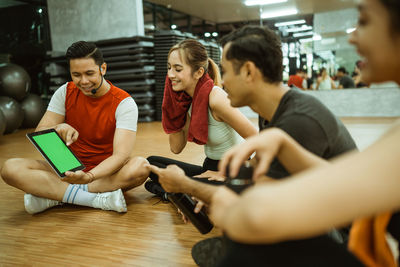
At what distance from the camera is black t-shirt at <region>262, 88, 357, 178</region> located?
103cm

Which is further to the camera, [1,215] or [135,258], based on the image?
[1,215]

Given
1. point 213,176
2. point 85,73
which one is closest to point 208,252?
point 213,176

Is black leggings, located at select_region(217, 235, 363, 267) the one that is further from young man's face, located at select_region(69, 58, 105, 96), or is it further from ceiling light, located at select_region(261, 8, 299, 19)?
ceiling light, located at select_region(261, 8, 299, 19)

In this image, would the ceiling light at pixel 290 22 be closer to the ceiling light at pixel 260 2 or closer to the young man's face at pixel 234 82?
the ceiling light at pixel 260 2

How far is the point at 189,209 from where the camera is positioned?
1.47 meters

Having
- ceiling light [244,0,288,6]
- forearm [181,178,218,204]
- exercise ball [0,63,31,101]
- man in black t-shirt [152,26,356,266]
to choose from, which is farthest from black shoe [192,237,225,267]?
ceiling light [244,0,288,6]

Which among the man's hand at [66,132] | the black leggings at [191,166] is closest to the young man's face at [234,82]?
the black leggings at [191,166]

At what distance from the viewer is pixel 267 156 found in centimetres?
74

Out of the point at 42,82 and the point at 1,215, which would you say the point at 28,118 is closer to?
the point at 42,82

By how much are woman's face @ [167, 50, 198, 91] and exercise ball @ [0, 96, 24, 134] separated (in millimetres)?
4909

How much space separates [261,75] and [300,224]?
761 millimetres

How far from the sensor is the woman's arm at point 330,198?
538 millimetres

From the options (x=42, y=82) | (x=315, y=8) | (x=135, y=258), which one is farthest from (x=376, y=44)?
(x=42, y=82)

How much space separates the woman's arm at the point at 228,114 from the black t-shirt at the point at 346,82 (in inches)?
238
